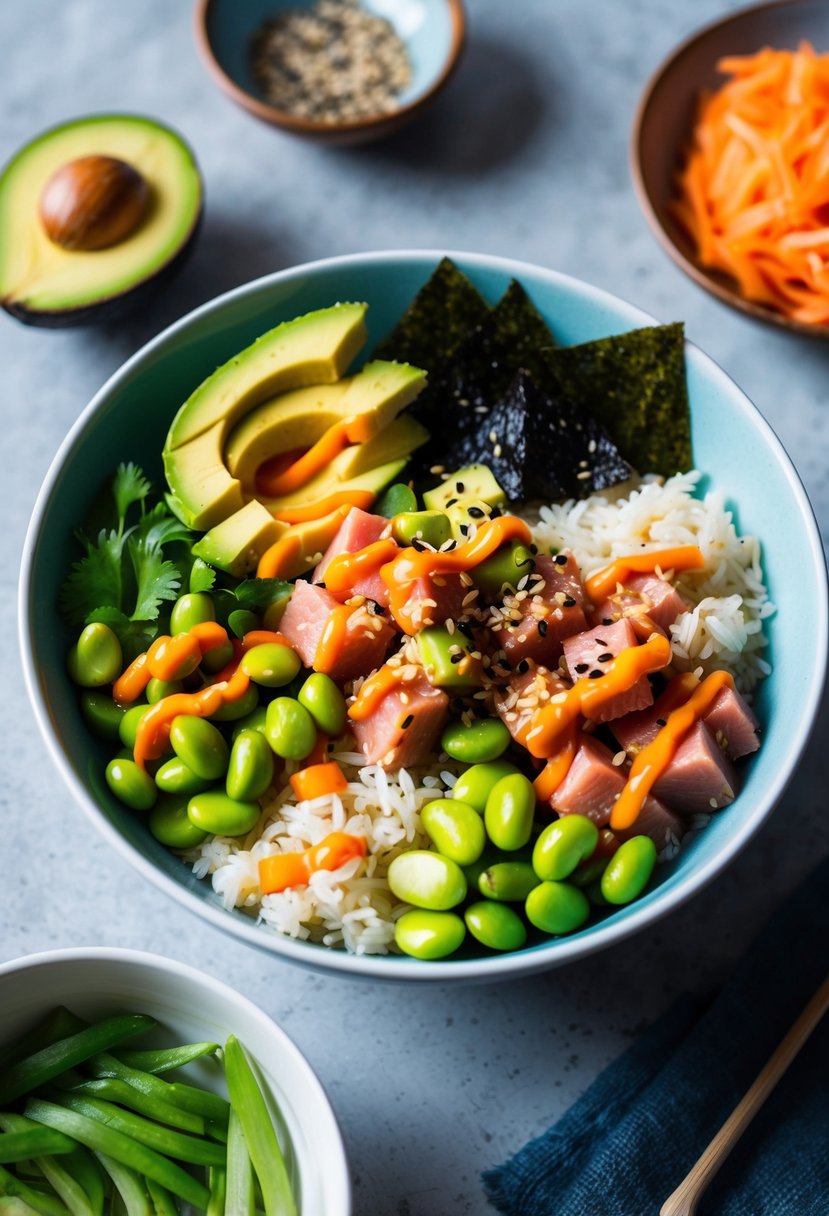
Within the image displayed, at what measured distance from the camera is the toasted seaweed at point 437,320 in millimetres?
3018

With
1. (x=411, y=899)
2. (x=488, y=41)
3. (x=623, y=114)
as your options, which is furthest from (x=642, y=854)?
(x=488, y=41)

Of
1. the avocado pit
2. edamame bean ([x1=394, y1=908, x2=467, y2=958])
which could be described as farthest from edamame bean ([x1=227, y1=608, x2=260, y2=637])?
the avocado pit

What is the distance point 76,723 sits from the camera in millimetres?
2672

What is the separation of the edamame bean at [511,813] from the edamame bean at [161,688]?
744 millimetres

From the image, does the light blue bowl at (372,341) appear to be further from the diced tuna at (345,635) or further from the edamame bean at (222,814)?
the diced tuna at (345,635)

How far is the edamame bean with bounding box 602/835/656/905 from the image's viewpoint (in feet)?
7.93

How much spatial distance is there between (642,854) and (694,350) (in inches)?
48.3

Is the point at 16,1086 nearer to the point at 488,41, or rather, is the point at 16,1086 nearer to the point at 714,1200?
the point at 714,1200

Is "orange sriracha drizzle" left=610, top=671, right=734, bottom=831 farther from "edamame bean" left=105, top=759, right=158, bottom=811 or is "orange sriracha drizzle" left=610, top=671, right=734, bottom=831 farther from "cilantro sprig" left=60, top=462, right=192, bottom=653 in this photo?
"cilantro sprig" left=60, top=462, right=192, bottom=653

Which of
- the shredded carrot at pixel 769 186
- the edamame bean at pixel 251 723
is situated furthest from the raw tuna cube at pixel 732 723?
the shredded carrot at pixel 769 186


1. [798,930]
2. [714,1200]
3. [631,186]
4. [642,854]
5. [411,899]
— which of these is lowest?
[714,1200]

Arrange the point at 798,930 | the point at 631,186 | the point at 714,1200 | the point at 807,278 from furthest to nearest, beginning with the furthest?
the point at 631,186, the point at 807,278, the point at 798,930, the point at 714,1200

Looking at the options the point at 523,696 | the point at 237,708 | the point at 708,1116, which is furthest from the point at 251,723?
the point at 708,1116

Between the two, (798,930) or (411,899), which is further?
(798,930)
